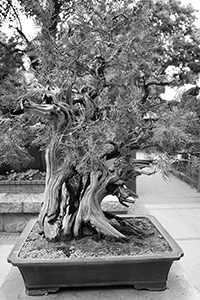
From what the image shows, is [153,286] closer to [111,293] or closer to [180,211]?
[111,293]

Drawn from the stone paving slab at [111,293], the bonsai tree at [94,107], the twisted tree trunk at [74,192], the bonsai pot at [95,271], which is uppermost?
the bonsai tree at [94,107]

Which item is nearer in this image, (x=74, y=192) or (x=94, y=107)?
(x=94, y=107)

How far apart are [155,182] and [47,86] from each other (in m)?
5.19

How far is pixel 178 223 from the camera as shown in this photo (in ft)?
12.1

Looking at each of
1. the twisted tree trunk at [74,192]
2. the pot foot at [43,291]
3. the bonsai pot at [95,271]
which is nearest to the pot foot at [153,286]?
the bonsai pot at [95,271]

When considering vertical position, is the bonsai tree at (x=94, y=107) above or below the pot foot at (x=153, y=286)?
above

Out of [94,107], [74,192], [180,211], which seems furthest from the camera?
[180,211]

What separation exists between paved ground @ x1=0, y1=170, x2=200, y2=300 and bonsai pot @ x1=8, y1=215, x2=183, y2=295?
0.23 feet

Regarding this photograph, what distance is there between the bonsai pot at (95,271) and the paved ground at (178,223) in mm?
69

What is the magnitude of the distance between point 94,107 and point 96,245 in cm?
68

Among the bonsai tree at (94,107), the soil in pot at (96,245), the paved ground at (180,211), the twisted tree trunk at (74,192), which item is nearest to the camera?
the bonsai tree at (94,107)

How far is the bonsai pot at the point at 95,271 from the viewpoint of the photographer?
1.42 m

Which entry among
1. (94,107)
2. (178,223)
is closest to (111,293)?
(94,107)

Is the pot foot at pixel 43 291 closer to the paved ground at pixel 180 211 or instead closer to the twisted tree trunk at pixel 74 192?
the twisted tree trunk at pixel 74 192
